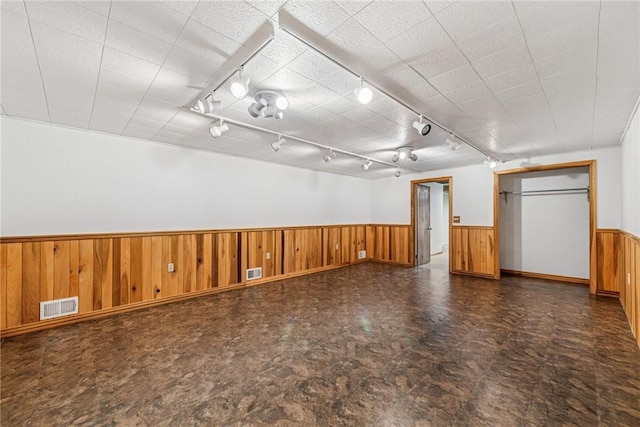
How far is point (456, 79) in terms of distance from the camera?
6.75 ft

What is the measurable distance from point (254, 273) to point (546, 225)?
19.1 ft

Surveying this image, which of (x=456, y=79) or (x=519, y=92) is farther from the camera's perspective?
(x=519, y=92)

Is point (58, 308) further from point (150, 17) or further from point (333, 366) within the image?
point (150, 17)

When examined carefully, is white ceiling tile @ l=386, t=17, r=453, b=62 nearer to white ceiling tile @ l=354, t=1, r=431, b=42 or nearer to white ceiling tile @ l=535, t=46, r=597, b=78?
white ceiling tile @ l=354, t=1, r=431, b=42

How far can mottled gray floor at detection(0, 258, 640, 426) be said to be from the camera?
169cm

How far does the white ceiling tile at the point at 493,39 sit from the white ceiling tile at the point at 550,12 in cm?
5

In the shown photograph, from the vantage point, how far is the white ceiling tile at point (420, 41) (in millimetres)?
1506

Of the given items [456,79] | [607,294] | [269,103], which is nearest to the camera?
[456,79]

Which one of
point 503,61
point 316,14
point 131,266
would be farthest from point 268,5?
point 131,266

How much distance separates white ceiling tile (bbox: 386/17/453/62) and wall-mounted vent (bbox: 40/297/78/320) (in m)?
4.26

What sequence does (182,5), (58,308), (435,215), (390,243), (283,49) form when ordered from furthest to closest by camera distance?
(435,215)
(390,243)
(58,308)
(283,49)
(182,5)

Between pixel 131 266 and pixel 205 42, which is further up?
pixel 205 42

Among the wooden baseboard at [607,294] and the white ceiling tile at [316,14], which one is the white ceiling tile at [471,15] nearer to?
the white ceiling tile at [316,14]

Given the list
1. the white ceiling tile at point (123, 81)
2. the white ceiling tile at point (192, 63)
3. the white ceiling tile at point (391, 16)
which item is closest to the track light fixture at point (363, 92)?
the white ceiling tile at point (391, 16)
